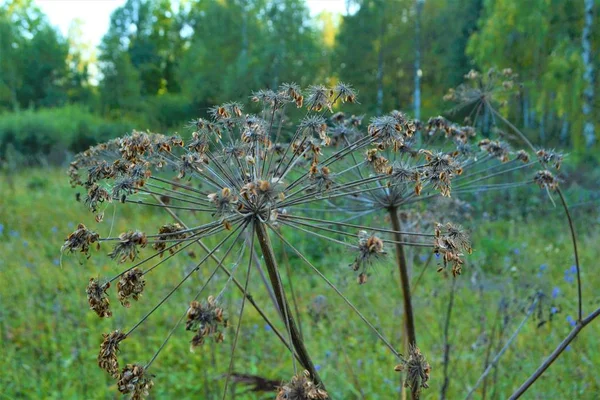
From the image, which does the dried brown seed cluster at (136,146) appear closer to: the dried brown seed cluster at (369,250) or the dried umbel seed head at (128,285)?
the dried umbel seed head at (128,285)

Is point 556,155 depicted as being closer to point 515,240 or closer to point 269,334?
point 269,334

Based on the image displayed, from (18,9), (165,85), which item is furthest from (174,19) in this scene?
(18,9)

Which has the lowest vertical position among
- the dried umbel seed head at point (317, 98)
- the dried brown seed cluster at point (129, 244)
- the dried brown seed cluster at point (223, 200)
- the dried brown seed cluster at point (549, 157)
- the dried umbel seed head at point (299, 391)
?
the dried umbel seed head at point (299, 391)

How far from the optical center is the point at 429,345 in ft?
15.1

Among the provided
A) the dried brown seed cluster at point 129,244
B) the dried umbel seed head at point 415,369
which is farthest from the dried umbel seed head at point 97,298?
the dried umbel seed head at point 415,369

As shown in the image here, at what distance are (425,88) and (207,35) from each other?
10.3 m

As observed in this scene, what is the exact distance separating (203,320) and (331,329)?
3.91 metres

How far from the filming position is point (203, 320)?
1182 mm

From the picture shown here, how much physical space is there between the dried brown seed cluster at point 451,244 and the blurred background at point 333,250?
0.87 metres

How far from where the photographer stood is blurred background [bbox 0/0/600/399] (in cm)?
403

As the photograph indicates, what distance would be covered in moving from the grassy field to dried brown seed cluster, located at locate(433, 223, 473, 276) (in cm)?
123

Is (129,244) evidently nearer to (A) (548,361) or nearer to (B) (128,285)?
(B) (128,285)

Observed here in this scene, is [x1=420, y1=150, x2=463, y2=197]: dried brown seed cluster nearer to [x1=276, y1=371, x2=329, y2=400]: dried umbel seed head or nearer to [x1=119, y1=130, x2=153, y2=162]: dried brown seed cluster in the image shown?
[x1=276, y1=371, x2=329, y2=400]: dried umbel seed head

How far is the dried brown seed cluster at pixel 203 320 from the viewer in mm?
1167
